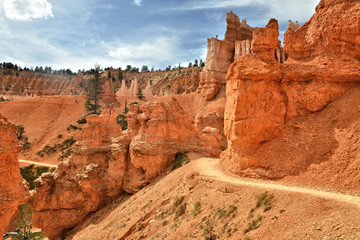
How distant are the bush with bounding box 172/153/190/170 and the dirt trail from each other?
163 cm

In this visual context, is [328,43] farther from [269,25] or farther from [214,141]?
[214,141]

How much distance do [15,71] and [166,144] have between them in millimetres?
116868

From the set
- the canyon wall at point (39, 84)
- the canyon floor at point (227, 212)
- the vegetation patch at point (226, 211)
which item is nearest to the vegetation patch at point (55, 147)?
the canyon floor at point (227, 212)

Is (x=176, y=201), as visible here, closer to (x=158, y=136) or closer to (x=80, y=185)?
(x=158, y=136)

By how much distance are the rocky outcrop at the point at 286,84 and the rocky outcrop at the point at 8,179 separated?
982 cm

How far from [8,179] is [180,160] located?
420 inches

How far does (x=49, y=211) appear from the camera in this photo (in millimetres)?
18375

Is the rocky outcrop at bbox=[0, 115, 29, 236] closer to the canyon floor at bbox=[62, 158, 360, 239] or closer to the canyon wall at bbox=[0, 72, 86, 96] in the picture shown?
the canyon floor at bbox=[62, 158, 360, 239]

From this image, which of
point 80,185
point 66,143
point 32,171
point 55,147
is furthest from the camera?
point 66,143

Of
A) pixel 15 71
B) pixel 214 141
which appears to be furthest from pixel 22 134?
pixel 15 71

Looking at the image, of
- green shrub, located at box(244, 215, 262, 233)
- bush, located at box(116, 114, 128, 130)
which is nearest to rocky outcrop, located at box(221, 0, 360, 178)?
green shrub, located at box(244, 215, 262, 233)

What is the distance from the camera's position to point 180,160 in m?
17.7

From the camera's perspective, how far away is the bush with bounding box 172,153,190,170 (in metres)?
17.2

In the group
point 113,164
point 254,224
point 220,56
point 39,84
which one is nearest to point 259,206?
point 254,224
